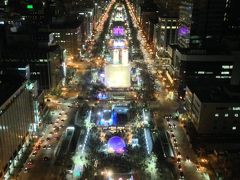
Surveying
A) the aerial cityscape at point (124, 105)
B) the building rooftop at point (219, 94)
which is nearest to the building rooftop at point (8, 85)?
the aerial cityscape at point (124, 105)

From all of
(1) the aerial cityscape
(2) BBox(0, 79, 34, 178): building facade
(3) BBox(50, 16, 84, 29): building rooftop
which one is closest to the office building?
(1) the aerial cityscape

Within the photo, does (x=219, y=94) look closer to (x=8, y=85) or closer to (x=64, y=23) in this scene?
(x=8, y=85)

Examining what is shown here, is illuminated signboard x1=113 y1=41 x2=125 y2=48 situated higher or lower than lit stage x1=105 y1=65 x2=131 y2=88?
higher

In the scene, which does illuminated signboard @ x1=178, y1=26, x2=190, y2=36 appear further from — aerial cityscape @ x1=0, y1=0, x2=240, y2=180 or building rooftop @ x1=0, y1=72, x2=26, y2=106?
building rooftop @ x1=0, y1=72, x2=26, y2=106

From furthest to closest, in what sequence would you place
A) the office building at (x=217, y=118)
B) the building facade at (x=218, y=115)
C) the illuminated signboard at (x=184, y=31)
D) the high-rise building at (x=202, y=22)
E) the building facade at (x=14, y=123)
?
the illuminated signboard at (x=184, y=31), the high-rise building at (x=202, y=22), the building facade at (x=218, y=115), the office building at (x=217, y=118), the building facade at (x=14, y=123)

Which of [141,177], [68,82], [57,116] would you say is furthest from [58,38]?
[141,177]

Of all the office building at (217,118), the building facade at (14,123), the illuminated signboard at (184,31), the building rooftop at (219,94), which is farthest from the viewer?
the illuminated signboard at (184,31)

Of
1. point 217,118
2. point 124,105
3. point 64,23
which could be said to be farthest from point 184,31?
point 64,23

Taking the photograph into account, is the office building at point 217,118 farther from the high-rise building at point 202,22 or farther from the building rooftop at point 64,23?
the building rooftop at point 64,23
